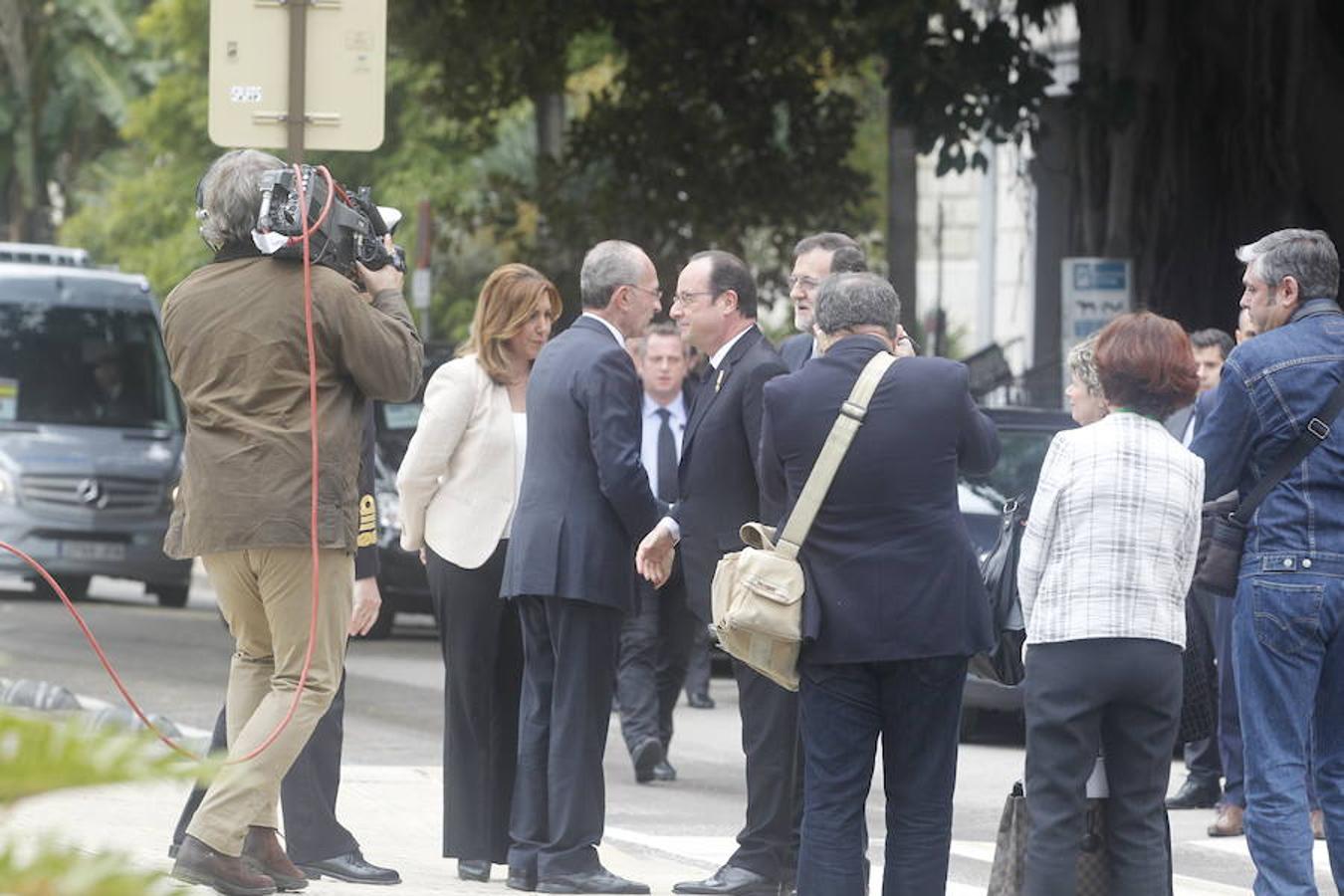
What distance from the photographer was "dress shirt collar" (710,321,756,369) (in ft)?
24.0

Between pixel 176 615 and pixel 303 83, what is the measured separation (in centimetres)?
1173

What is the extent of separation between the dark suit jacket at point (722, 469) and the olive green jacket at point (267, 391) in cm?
112

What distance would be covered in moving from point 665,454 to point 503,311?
4504mm

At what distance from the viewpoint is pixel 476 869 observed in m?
7.36

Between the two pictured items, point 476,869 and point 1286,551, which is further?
point 476,869

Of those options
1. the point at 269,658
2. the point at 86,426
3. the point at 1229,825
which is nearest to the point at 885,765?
the point at 269,658

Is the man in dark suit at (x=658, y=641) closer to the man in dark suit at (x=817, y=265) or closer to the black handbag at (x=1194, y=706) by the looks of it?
the man in dark suit at (x=817, y=265)

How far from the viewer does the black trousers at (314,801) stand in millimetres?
6996

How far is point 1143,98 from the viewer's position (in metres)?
18.0

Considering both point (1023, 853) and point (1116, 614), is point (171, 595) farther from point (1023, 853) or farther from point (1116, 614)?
point (1116, 614)

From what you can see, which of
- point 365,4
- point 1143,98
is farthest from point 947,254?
point 365,4

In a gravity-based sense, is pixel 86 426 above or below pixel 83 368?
below

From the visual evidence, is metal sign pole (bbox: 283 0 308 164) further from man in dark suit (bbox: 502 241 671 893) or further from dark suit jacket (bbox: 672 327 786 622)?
dark suit jacket (bbox: 672 327 786 622)

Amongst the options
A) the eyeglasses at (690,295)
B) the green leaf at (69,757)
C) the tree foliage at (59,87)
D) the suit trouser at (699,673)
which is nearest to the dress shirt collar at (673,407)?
the suit trouser at (699,673)
